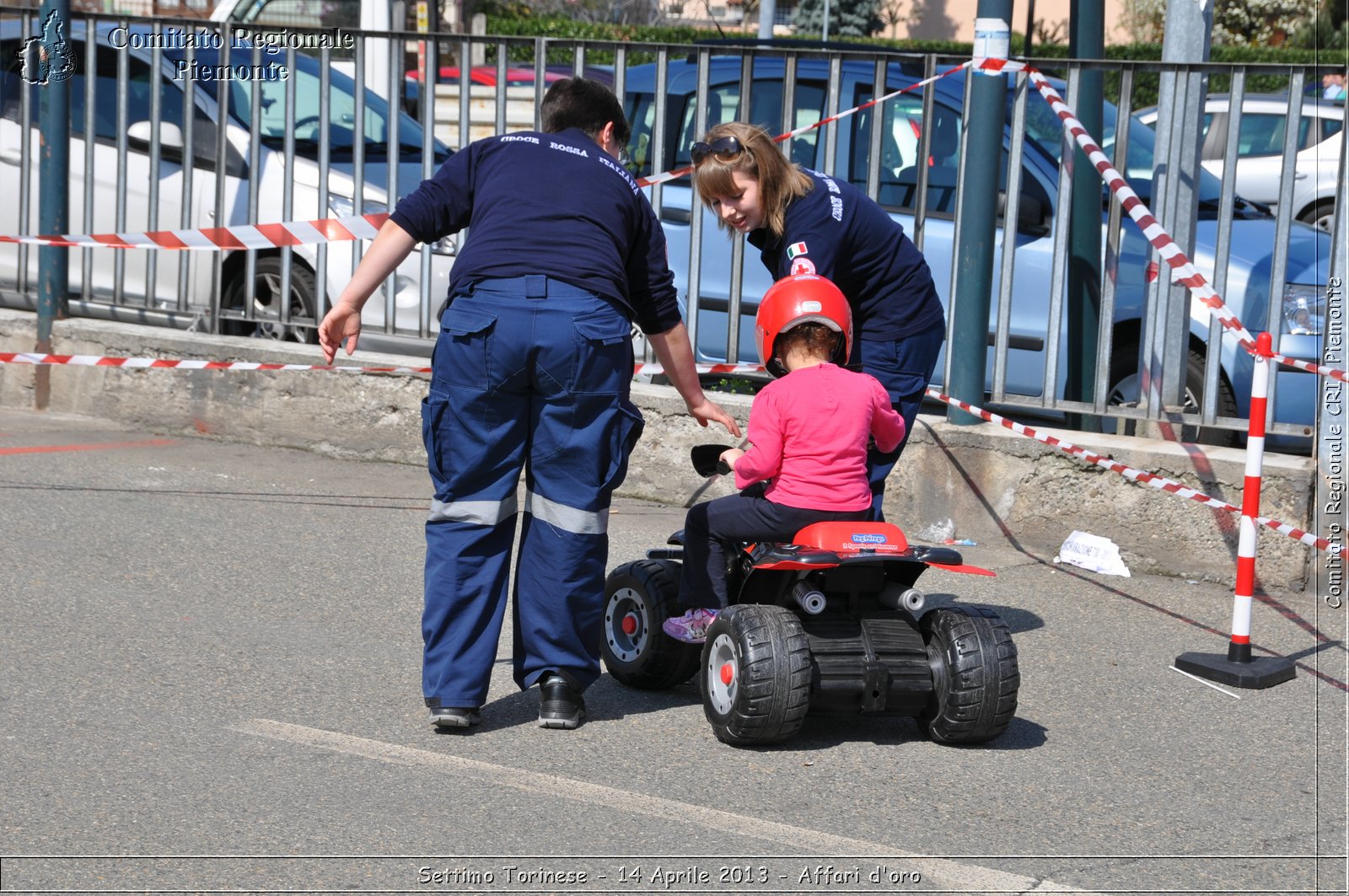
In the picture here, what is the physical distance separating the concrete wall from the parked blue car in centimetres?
38

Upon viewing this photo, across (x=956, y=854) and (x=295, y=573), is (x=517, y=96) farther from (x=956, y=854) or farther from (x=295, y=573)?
(x=956, y=854)

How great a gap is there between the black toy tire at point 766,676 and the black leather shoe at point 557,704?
435 millimetres

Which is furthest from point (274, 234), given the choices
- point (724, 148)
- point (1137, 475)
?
point (1137, 475)

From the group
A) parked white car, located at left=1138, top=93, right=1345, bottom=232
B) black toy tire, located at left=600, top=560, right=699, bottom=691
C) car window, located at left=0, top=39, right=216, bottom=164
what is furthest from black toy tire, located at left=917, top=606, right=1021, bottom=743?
parked white car, located at left=1138, top=93, right=1345, bottom=232

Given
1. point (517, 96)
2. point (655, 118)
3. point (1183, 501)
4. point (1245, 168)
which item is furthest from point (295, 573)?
point (1245, 168)

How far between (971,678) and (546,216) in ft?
5.64

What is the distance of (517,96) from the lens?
943cm

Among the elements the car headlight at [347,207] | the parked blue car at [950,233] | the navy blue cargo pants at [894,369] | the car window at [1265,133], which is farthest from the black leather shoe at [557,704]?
the car window at [1265,133]

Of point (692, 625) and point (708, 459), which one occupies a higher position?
point (708, 459)

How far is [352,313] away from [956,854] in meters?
2.22

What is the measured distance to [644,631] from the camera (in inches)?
190

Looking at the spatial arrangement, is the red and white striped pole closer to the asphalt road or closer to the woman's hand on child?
the asphalt road

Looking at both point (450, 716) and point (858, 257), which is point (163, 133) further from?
point (450, 716)
